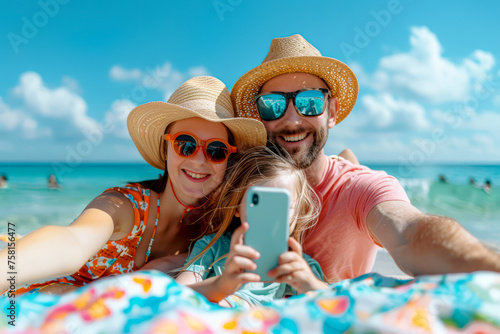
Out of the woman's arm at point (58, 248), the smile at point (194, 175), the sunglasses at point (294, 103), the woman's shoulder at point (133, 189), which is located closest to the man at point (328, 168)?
the sunglasses at point (294, 103)

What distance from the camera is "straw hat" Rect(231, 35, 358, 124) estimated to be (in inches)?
127

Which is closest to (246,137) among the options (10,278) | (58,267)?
(58,267)

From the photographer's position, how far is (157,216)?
9.53 feet

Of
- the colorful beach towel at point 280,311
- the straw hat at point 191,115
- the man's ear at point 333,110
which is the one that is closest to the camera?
the colorful beach towel at point 280,311

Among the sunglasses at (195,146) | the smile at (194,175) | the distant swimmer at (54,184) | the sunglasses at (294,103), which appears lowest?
the distant swimmer at (54,184)

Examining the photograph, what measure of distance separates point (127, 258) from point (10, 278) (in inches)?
49.6

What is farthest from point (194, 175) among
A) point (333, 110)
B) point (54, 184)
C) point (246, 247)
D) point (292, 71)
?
point (54, 184)

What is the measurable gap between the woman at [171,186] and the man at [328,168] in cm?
36

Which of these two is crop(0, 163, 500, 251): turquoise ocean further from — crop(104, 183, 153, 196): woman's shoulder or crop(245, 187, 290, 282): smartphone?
crop(245, 187, 290, 282): smartphone

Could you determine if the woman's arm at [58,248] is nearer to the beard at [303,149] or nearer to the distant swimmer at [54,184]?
the beard at [303,149]

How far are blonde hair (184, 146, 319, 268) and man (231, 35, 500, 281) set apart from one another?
0.75ft

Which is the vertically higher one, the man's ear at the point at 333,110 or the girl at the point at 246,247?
the man's ear at the point at 333,110

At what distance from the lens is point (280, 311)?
1.39m

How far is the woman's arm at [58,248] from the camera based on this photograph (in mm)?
1711
